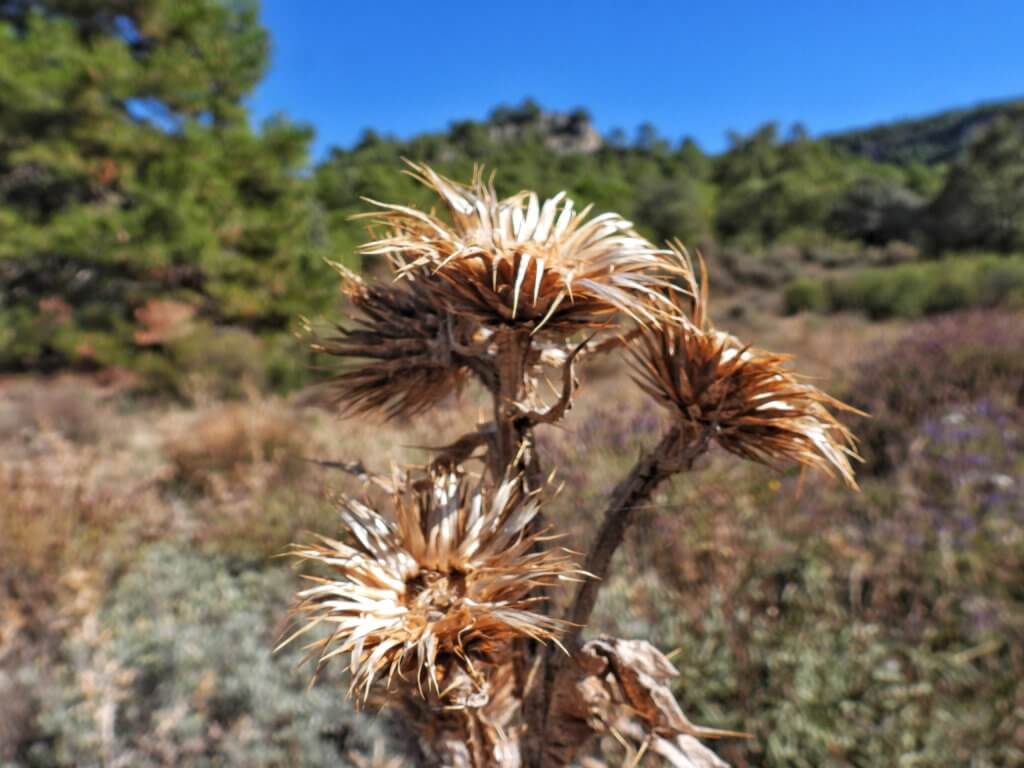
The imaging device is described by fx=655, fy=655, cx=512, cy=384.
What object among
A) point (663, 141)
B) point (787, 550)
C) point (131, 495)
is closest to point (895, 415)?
point (787, 550)

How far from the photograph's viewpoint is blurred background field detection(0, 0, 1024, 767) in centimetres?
288

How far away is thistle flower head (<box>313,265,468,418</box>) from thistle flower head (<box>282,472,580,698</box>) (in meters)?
0.13

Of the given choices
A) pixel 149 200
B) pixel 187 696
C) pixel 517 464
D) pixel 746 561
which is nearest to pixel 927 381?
pixel 746 561

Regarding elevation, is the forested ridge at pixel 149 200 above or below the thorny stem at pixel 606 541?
above

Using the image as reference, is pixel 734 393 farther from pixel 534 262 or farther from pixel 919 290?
pixel 919 290

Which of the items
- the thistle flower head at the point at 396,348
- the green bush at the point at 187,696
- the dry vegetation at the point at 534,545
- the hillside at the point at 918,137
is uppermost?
the hillside at the point at 918,137

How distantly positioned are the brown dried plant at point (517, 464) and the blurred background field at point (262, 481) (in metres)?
0.16

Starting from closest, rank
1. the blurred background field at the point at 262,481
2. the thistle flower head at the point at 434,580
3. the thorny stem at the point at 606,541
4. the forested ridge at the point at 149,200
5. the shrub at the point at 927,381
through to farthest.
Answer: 1. the thistle flower head at the point at 434,580
2. the thorny stem at the point at 606,541
3. the blurred background field at the point at 262,481
4. the shrub at the point at 927,381
5. the forested ridge at the point at 149,200

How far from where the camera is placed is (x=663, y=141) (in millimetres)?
54531

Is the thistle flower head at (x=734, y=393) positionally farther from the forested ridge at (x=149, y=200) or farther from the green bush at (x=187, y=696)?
the forested ridge at (x=149, y=200)

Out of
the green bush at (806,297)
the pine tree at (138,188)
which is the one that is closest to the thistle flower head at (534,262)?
the pine tree at (138,188)

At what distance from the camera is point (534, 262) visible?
643mm

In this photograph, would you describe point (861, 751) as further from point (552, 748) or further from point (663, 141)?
point (663, 141)

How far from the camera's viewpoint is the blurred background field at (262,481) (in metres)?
2.88
